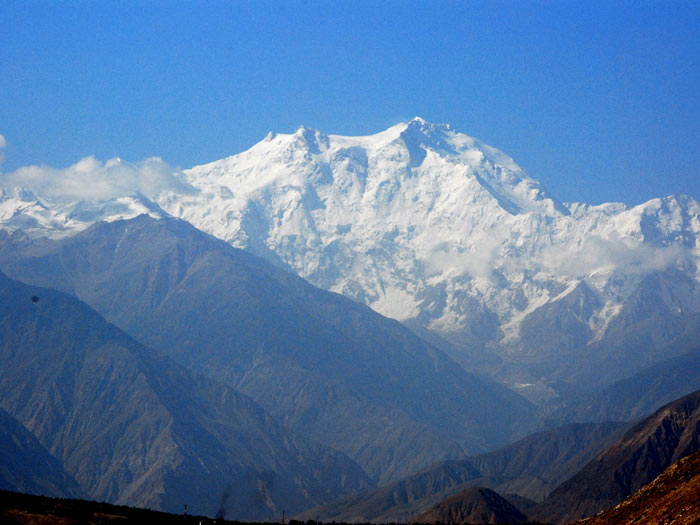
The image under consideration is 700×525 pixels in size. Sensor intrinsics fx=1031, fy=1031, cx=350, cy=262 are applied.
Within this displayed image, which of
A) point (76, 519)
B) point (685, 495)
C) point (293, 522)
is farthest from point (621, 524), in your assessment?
point (76, 519)

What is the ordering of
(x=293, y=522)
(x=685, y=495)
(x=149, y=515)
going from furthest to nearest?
(x=293, y=522) → (x=149, y=515) → (x=685, y=495)

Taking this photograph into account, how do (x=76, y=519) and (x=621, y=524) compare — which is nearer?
(x=621, y=524)

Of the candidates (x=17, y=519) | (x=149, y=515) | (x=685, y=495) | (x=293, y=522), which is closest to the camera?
(x=685, y=495)

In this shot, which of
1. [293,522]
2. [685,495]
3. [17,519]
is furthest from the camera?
[293,522]

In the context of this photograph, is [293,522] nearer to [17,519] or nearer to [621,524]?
[17,519]

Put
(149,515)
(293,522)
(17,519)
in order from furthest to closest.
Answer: (293,522)
(149,515)
(17,519)

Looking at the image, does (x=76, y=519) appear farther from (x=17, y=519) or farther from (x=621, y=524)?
(x=621, y=524)
